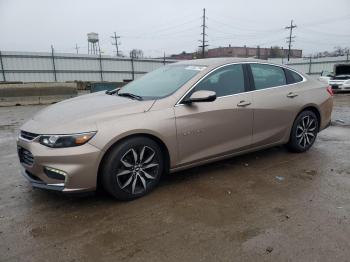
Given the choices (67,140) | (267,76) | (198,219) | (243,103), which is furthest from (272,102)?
(67,140)

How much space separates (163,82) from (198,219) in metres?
1.94

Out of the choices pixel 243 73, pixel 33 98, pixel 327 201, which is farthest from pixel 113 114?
pixel 33 98

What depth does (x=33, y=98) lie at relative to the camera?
45.8ft

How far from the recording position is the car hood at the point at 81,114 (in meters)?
3.19

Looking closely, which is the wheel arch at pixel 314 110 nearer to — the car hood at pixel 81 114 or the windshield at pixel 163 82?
the windshield at pixel 163 82

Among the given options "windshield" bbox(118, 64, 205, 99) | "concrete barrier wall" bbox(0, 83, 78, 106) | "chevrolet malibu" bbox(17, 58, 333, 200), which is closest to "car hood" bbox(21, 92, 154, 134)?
"chevrolet malibu" bbox(17, 58, 333, 200)

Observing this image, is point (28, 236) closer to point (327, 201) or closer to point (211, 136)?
point (211, 136)

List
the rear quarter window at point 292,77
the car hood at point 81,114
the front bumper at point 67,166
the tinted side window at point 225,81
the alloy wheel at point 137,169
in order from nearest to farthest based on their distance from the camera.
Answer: the front bumper at point 67,166
the car hood at point 81,114
the alloy wheel at point 137,169
the tinted side window at point 225,81
the rear quarter window at point 292,77

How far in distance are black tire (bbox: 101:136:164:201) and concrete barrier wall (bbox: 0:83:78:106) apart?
1205 centimetres

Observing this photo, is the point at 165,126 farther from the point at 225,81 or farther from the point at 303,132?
the point at 303,132

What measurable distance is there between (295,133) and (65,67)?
25.8 metres

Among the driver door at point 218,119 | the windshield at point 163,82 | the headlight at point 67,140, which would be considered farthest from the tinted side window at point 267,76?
the headlight at point 67,140

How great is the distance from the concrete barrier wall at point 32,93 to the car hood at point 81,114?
11110 mm

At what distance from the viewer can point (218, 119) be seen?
3996mm
